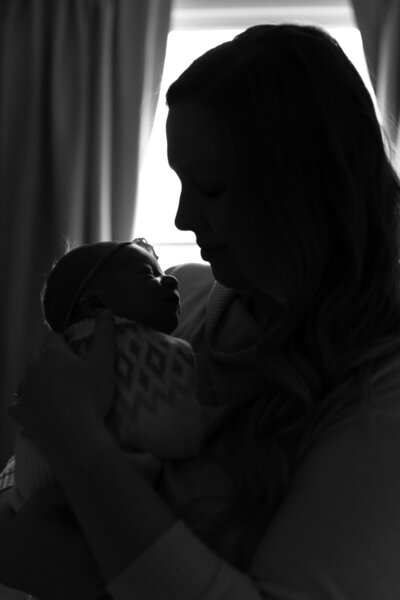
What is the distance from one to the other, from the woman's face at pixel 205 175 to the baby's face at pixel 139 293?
0.16m

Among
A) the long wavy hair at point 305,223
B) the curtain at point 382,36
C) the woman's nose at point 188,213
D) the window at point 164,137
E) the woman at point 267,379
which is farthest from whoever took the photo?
the window at point 164,137

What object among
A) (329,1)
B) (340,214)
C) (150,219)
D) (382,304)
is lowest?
(150,219)

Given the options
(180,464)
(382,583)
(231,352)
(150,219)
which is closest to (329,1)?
(150,219)

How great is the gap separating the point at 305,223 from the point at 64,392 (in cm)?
40

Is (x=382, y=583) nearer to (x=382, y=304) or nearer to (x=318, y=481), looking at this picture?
(x=318, y=481)

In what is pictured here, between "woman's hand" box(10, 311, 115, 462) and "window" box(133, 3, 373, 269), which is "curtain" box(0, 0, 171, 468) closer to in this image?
"window" box(133, 3, 373, 269)

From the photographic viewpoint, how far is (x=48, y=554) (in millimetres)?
1019

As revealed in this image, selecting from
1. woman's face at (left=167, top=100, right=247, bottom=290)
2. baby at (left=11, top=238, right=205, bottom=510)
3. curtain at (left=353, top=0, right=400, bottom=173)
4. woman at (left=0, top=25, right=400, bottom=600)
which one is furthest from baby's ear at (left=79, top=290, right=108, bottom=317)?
curtain at (left=353, top=0, right=400, bottom=173)

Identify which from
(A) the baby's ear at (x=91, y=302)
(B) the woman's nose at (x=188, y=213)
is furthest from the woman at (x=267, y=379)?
(A) the baby's ear at (x=91, y=302)

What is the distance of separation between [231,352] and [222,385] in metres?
0.06

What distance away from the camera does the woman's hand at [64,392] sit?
95cm

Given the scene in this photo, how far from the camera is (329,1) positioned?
2.96 metres

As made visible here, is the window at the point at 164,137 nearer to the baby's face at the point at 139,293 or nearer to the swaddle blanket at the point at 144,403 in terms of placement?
the baby's face at the point at 139,293

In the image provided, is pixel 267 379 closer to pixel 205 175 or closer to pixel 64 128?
pixel 205 175
